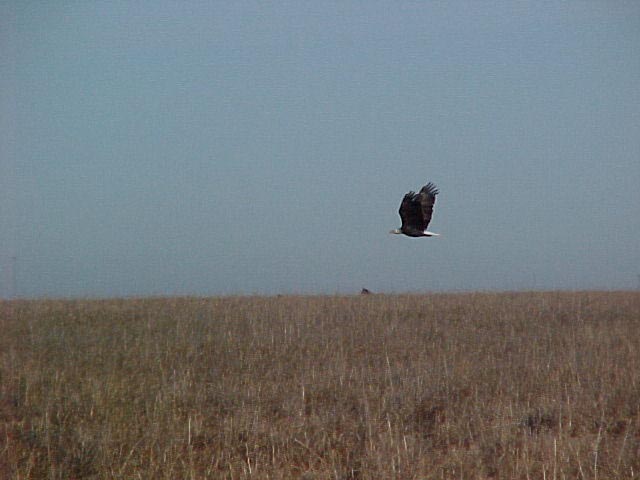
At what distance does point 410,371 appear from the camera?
8.51 meters

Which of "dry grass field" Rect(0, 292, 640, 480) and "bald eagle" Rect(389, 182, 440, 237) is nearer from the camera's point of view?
"dry grass field" Rect(0, 292, 640, 480)

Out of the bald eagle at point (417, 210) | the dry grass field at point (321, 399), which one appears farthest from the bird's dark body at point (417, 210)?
the dry grass field at point (321, 399)

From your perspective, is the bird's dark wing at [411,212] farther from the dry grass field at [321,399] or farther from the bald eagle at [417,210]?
the dry grass field at [321,399]

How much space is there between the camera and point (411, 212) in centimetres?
985

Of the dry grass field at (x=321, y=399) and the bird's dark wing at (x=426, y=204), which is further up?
the bird's dark wing at (x=426, y=204)

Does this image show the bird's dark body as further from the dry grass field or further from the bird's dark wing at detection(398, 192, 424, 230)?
the dry grass field

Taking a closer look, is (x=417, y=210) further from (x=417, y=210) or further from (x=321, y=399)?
(x=321, y=399)

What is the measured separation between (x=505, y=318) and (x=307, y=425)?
687cm

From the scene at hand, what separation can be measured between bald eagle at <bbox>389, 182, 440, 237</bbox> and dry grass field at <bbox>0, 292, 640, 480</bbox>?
167cm

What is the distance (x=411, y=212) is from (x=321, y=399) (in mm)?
3276

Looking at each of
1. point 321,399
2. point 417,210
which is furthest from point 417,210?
point 321,399

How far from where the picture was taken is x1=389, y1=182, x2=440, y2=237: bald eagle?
9.72 m

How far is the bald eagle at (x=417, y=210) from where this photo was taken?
9.72 m

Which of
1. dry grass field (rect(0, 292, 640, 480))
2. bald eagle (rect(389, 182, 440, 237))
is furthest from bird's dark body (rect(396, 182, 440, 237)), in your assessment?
dry grass field (rect(0, 292, 640, 480))
